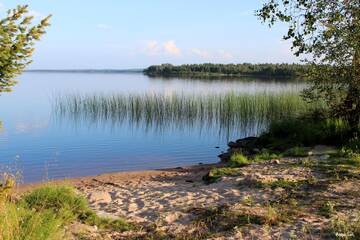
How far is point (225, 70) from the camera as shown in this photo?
94.8 m

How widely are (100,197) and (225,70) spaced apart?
86.9 m

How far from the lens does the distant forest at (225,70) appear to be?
77.0 meters

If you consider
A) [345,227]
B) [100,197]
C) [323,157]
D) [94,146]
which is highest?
[345,227]

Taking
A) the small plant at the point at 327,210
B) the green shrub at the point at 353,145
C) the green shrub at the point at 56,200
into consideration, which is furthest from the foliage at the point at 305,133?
the green shrub at the point at 56,200

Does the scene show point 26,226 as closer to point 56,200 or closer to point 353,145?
point 56,200

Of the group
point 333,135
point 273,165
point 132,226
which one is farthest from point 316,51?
point 132,226

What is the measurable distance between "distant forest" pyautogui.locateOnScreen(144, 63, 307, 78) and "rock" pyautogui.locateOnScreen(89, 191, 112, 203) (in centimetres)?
6212

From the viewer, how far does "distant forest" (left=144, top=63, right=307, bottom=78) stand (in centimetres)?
7701

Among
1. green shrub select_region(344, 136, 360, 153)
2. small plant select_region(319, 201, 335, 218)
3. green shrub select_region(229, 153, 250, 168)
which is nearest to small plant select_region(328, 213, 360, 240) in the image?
small plant select_region(319, 201, 335, 218)

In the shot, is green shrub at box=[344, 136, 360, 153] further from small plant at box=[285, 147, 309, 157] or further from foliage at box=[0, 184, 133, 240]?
foliage at box=[0, 184, 133, 240]

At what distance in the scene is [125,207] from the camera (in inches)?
319

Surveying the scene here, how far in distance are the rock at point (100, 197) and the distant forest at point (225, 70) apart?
62.1 meters

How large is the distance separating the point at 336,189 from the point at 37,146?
13254 millimetres

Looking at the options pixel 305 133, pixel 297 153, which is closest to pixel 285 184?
pixel 297 153
